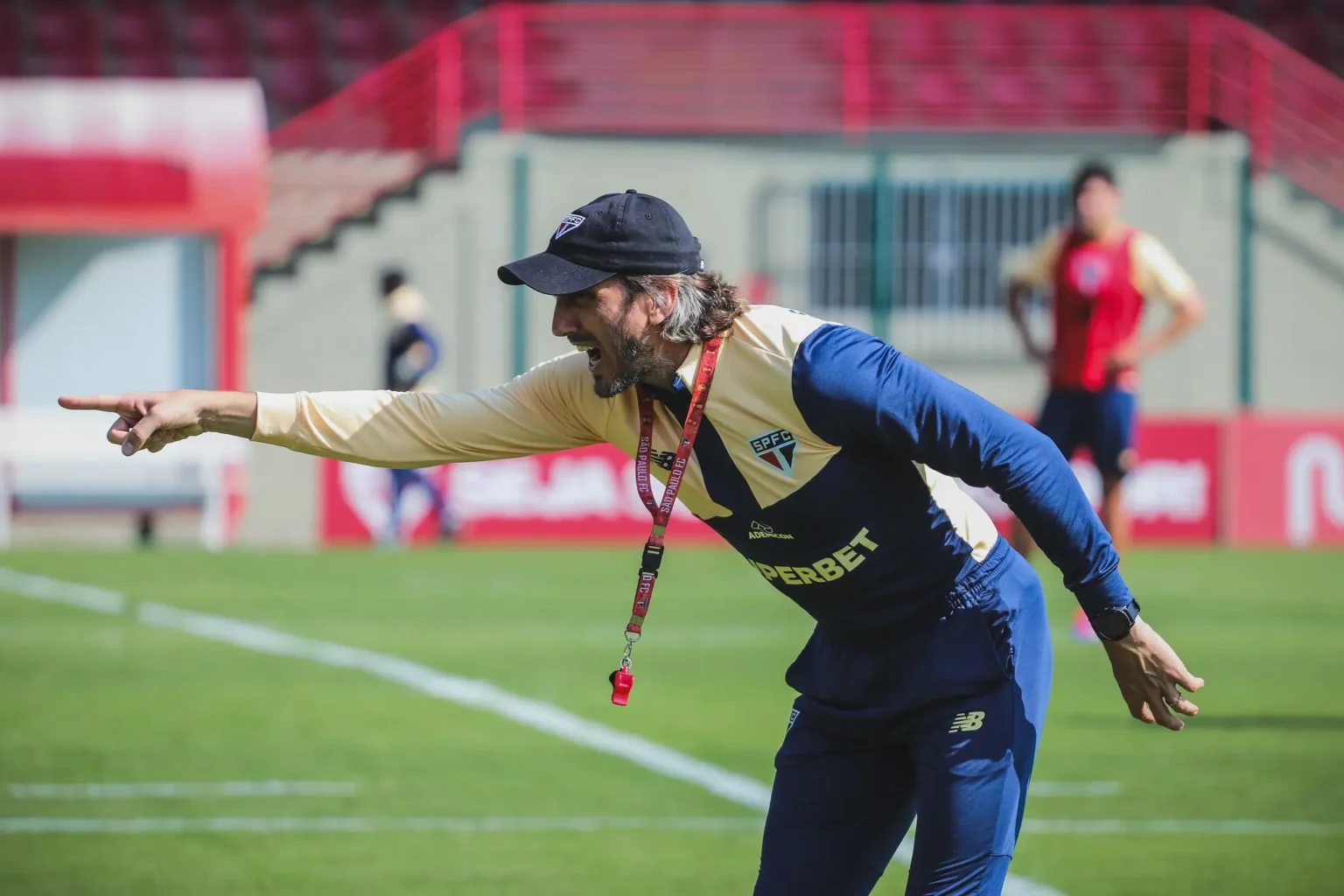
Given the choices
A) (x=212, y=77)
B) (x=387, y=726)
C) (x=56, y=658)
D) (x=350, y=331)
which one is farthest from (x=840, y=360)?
(x=212, y=77)

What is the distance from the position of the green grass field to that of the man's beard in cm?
269

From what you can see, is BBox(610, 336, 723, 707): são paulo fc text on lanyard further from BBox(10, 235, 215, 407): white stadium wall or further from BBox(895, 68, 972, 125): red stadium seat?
BBox(895, 68, 972, 125): red stadium seat

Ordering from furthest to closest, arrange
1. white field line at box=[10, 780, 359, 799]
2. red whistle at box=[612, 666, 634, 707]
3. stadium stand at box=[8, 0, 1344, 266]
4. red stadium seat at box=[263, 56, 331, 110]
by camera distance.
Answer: red stadium seat at box=[263, 56, 331, 110], stadium stand at box=[8, 0, 1344, 266], white field line at box=[10, 780, 359, 799], red whistle at box=[612, 666, 634, 707]

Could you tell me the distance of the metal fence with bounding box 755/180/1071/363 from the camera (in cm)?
2255

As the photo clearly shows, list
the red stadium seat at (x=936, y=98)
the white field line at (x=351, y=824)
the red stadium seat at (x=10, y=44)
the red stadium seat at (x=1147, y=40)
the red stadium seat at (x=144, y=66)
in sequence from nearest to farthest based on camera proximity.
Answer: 1. the white field line at (x=351, y=824)
2. the red stadium seat at (x=1147, y=40)
3. the red stadium seat at (x=936, y=98)
4. the red stadium seat at (x=10, y=44)
5. the red stadium seat at (x=144, y=66)

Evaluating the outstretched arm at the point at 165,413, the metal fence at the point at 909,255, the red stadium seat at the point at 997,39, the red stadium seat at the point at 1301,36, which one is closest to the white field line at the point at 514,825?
the outstretched arm at the point at 165,413

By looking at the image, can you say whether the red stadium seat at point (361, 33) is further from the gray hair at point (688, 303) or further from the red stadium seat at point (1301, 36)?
the gray hair at point (688, 303)

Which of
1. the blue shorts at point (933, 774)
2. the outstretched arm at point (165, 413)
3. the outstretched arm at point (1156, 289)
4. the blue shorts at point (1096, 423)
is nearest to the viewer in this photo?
the blue shorts at point (933, 774)

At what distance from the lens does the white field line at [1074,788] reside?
792cm

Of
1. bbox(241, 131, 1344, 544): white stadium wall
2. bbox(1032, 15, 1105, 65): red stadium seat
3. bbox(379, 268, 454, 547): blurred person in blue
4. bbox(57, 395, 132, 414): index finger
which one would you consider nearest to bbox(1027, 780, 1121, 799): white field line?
bbox(57, 395, 132, 414): index finger

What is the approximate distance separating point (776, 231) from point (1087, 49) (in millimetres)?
4402

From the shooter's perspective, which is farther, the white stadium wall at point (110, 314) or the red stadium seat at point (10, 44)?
the red stadium seat at point (10, 44)

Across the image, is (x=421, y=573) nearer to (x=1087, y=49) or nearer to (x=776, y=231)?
(x=776, y=231)

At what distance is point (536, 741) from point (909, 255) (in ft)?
47.9
